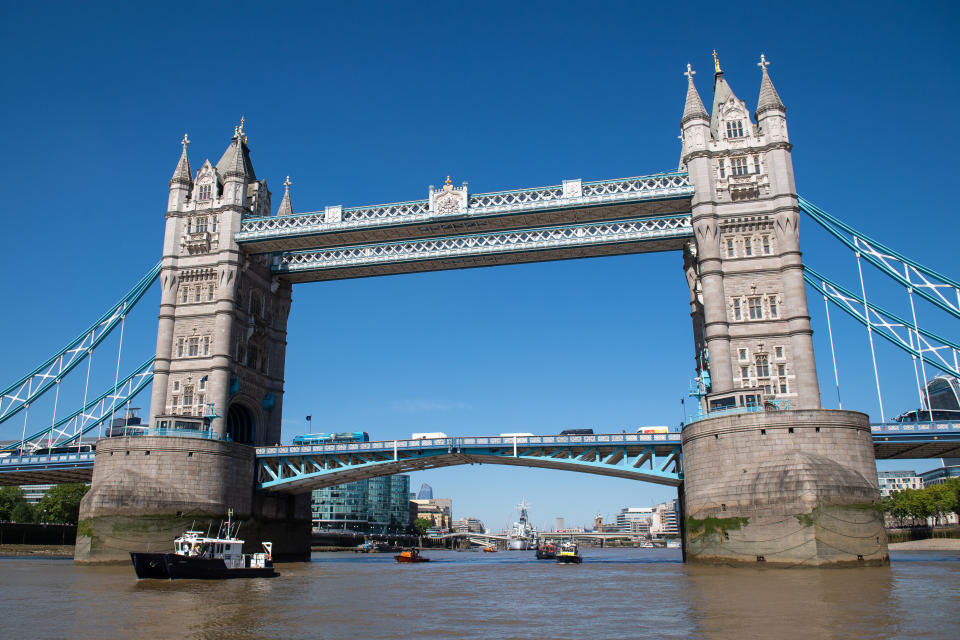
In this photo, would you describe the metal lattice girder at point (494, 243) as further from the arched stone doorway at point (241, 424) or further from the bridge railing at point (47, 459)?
the bridge railing at point (47, 459)

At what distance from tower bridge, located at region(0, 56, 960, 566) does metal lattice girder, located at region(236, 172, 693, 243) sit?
0.50ft

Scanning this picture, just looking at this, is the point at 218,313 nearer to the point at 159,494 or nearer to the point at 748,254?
the point at 159,494

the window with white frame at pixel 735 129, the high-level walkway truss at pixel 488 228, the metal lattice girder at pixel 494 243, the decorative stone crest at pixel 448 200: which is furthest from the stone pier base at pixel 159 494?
the window with white frame at pixel 735 129

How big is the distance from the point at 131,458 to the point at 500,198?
3159cm

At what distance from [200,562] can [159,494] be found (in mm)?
13934

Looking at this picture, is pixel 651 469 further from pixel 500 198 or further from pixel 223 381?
pixel 223 381

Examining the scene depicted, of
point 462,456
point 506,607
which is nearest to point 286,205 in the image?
point 462,456

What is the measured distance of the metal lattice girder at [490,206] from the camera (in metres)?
54.8

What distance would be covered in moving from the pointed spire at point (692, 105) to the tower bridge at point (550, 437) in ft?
0.57

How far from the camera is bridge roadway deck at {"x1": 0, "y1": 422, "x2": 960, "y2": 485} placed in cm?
4731

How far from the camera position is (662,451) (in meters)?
54.3

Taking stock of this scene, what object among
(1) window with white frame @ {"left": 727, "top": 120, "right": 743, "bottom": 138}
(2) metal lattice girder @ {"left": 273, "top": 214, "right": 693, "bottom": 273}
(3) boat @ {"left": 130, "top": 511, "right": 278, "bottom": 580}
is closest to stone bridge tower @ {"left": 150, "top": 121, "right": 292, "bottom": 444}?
(2) metal lattice girder @ {"left": 273, "top": 214, "right": 693, "bottom": 273}

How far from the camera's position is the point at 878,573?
36469 millimetres

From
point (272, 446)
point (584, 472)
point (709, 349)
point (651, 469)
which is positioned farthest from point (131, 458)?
point (709, 349)
